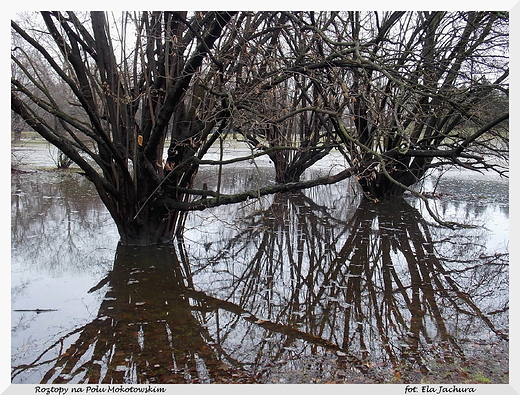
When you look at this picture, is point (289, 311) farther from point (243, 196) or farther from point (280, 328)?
point (243, 196)

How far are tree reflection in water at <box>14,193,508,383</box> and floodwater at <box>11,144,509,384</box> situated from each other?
0.02 m

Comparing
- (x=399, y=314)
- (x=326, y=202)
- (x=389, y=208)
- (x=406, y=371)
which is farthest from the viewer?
(x=326, y=202)

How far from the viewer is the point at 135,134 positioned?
6.70 meters

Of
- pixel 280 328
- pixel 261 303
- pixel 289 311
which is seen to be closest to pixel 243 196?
pixel 261 303

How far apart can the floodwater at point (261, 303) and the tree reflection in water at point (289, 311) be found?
0.06 feet

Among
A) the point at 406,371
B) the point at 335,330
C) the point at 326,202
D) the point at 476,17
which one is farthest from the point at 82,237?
the point at 476,17

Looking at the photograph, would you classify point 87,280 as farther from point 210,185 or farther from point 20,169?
point 20,169

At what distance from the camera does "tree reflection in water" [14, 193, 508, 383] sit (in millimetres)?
3820

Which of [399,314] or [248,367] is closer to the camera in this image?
[248,367]

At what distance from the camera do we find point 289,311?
5.09 meters

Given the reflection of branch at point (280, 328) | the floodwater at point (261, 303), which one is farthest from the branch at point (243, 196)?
the reflection of branch at point (280, 328)

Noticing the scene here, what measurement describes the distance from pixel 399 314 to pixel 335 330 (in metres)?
0.89

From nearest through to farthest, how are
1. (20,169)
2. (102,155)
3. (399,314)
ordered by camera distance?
(399,314) < (102,155) < (20,169)

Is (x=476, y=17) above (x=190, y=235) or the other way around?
above
